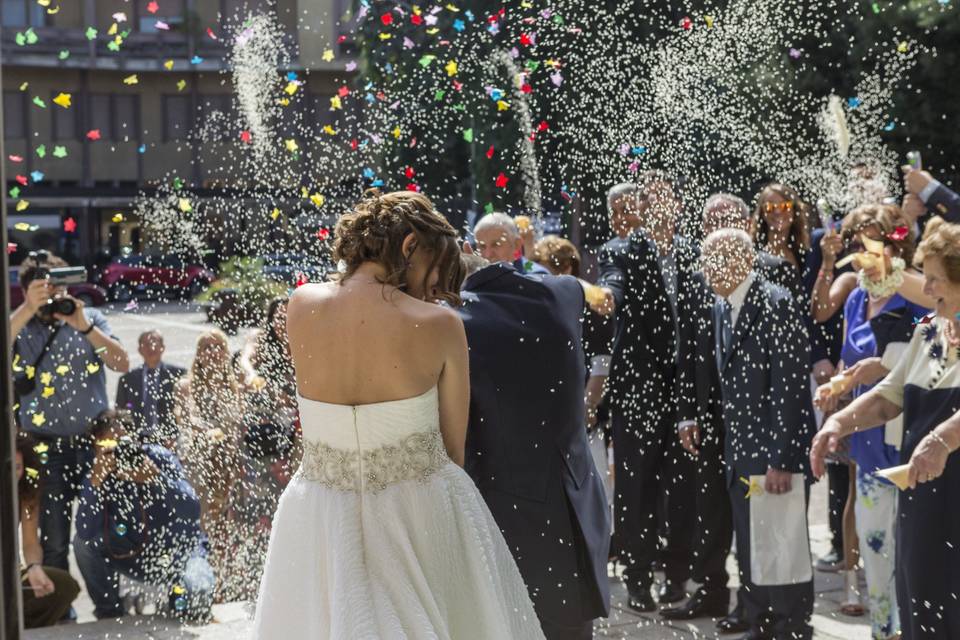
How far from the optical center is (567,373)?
4246mm

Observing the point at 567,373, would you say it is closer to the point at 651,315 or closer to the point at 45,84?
the point at 651,315

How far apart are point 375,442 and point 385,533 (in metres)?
0.25

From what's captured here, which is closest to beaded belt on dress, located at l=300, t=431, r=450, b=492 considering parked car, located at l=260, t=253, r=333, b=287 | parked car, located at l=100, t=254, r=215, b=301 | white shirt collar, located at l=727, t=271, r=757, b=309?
white shirt collar, located at l=727, t=271, r=757, b=309

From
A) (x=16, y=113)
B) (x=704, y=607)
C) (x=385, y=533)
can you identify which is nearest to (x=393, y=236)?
(x=385, y=533)

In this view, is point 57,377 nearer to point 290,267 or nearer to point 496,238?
point 496,238

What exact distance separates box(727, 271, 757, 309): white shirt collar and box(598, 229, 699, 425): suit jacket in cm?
61

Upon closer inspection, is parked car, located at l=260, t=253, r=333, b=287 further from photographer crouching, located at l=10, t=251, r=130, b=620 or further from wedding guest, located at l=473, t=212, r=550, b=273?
wedding guest, located at l=473, t=212, r=550, b=273

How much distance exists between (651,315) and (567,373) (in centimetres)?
190

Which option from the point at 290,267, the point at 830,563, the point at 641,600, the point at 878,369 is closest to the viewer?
the point at 878,369

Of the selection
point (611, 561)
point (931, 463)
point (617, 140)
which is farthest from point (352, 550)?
point (617, 140)

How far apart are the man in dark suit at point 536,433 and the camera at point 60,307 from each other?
3283 millimetres

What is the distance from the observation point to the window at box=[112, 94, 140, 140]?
39906 mm

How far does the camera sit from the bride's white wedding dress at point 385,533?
3.41 metres

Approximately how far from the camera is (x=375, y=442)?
3.46 m
